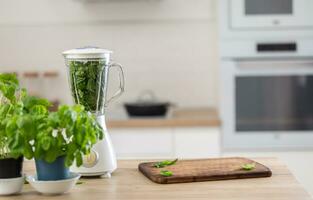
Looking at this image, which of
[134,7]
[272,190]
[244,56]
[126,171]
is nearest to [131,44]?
[134,7]

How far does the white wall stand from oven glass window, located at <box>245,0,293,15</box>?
Answer: 0.43m

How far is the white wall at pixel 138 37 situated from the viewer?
12.9ft

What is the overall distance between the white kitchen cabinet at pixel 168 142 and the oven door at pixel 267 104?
0.11m

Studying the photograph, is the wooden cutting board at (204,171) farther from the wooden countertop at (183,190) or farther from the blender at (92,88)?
the blender at (92,88)

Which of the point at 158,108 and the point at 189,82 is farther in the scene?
the point at 189,82

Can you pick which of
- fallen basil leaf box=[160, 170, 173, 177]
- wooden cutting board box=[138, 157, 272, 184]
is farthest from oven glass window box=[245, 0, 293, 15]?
fallen basil leaf box=[160, 170, 173, 177]

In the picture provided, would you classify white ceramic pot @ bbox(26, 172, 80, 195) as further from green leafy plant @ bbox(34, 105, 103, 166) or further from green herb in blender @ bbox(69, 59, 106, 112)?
green herb in blender @ bbox(69, 59, 106, 112)

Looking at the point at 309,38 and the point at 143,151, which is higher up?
the point at 309,38

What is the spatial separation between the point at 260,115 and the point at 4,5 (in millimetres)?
1734

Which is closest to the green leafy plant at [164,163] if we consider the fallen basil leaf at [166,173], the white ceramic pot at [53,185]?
the fallen basil leaf at [166,173]

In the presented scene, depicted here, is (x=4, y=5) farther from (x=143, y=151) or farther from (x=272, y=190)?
(x=272, y=190)

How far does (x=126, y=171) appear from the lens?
192 centimetres

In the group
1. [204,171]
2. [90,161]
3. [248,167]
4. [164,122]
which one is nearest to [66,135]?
[90,161]

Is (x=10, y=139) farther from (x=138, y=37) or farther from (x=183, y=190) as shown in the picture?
(x=138, y=37)
